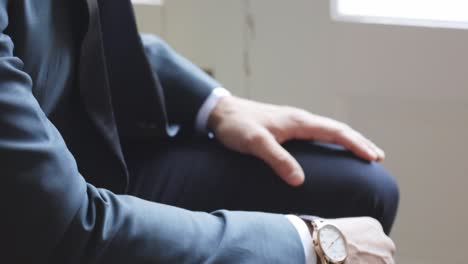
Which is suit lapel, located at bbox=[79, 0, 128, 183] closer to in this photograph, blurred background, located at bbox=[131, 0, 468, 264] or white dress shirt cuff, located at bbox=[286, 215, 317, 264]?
white dress shirt cuff, located at bbox=[286, 215, 317, 264]

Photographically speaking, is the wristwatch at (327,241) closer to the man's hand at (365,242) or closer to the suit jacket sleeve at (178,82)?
the man's hand at (365,242)

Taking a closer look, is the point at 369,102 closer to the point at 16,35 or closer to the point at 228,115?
the point at 228,115

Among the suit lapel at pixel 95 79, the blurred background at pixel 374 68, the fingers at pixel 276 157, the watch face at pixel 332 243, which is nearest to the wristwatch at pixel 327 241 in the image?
the watch face at pixel 332 243

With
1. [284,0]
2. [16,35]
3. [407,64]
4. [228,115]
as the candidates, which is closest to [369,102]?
[407,64]

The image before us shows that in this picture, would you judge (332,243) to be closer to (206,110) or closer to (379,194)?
(379,194)

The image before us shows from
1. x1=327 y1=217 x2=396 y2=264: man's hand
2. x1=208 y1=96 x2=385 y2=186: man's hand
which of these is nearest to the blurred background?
x1=208 y1=96 x2=385 y2=186: man's hand

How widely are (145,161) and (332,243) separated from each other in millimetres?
302

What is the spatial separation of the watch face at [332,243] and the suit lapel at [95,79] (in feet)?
0.86

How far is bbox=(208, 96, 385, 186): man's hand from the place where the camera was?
0.92 m

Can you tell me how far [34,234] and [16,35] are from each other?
0.62 ft

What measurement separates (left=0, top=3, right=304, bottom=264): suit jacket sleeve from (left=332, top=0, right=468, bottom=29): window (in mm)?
607

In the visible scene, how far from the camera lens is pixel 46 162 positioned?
1.96 ft

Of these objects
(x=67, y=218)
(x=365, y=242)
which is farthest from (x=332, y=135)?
(x=67, y=218)

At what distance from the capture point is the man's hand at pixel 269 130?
0.92 metres
